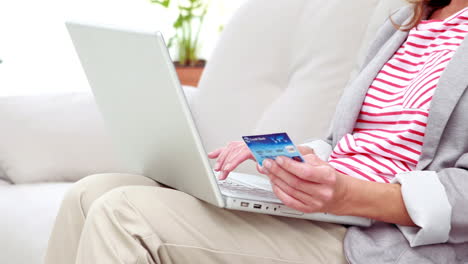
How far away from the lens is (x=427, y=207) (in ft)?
3.31

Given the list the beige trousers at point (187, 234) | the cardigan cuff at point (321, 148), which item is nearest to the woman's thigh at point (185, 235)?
the beige trousers at point (187, 234)

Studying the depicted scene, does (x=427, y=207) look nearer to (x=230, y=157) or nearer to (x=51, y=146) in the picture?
(x=230, y=157)

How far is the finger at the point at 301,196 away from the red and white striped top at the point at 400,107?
243mm

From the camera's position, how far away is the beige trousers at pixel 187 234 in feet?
3.19

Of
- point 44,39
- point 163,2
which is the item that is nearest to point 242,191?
point 163,2

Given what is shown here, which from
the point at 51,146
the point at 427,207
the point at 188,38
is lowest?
the point at 188,38

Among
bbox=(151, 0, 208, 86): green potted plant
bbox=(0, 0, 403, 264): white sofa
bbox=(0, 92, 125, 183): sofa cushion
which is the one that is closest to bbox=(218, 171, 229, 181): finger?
bbox=(0, 0, 403, 264): white sofa

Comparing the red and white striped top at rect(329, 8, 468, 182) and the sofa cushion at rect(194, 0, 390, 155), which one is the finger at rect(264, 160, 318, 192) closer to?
the red and white striped top at rect(329, 8, 468, 182)

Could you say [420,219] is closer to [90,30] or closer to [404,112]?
[404,112]

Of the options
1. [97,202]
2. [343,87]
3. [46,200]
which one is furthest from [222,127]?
[97,202]

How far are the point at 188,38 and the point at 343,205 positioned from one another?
7.72 feet

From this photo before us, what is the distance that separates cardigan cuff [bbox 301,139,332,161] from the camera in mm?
1350

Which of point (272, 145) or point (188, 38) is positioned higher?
point (272, 145)

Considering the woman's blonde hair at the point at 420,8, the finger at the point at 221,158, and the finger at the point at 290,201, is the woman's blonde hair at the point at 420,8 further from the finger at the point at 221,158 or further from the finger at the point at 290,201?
the finger at the point at 290,201
